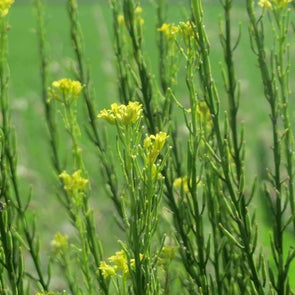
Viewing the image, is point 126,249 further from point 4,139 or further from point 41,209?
point 41,209

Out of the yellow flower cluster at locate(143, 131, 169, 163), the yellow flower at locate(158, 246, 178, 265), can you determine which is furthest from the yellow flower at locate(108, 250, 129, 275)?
the yellow flower at locate(158, 246, 178, 265)

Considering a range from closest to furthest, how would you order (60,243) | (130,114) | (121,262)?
(130,114)
(121,262)
(60,243)

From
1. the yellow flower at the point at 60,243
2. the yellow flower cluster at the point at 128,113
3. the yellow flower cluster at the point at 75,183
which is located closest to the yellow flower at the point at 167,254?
the yellow flower cluster at the point at 75,183

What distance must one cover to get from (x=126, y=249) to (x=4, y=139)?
54 cm

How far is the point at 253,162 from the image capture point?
221 inches

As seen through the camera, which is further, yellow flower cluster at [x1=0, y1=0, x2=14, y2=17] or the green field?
the green field

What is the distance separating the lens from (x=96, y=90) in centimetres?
910

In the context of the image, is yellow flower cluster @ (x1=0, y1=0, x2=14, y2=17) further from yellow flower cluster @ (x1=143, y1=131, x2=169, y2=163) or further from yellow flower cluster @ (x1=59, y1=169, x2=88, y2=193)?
yellow flower cluster @ (x1=143, y1=131, x2=169, y2=163)

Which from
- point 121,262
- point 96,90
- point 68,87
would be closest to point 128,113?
point 121,262

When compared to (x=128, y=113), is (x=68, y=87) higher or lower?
higher

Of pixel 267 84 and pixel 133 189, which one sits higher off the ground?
pixel 267 84

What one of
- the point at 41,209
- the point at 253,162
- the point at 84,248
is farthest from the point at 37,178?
the point at 84,248

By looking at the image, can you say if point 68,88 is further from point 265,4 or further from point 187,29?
point 265,4

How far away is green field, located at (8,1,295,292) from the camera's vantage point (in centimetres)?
531
